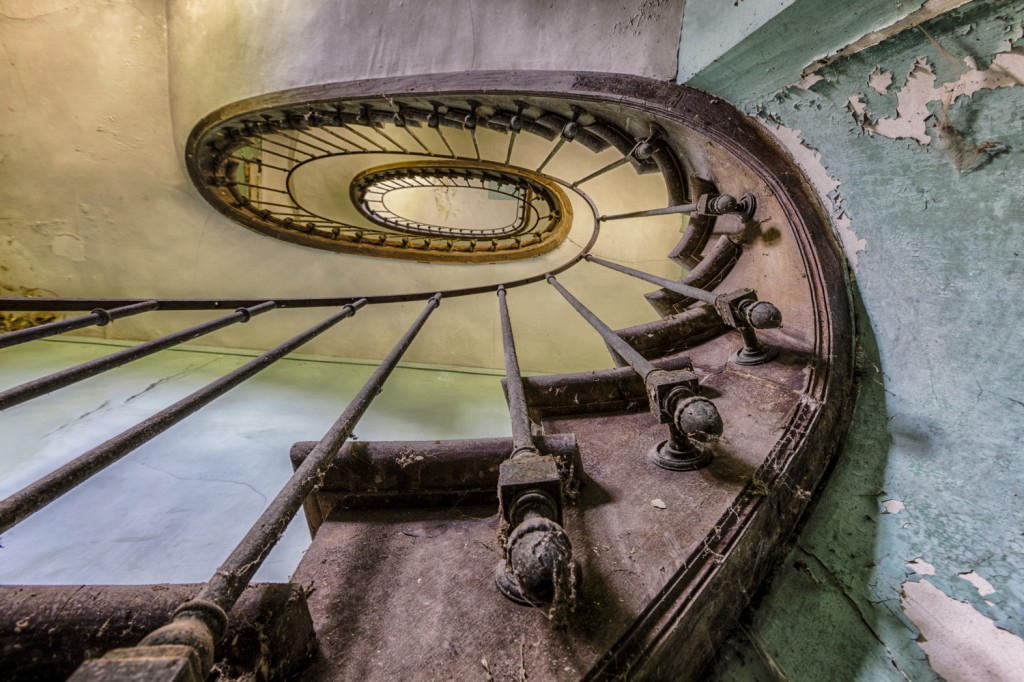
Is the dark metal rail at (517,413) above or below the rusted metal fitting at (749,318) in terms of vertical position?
below

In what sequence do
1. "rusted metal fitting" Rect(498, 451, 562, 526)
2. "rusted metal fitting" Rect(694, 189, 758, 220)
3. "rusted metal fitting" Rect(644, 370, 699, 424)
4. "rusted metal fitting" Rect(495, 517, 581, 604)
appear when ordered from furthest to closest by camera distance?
"rusted metal fitting" Rect(694, 189, 758, 220) < "rusted metal fitting" Rect(644, 370, 699, 424) < "rusted metal fitting" Rect(498, 451, 562, 526) < "rusted metal fitting" Rect(495, 517, 581, 604)

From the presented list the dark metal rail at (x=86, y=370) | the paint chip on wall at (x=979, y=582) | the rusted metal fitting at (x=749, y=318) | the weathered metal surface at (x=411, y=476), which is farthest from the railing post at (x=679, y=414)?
the dark metal rail at (x=86, y=370)

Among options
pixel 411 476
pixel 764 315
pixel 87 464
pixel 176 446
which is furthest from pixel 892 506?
pixel 176 446

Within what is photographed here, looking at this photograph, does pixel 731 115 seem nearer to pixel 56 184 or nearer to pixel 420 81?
pixel 420 81

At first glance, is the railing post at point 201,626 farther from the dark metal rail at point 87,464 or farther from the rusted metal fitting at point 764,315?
the rusted metal fitting at point 764,315

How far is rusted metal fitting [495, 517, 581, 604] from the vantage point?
1.61ft

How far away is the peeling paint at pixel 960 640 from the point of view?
0.61 metres

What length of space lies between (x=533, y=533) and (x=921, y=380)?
1.08 m

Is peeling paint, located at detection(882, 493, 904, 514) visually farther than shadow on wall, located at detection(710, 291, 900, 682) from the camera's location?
Yes

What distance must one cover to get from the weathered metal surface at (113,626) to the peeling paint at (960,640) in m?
1.05

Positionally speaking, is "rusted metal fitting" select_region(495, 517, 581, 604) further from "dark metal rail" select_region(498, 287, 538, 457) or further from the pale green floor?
the pale green floor

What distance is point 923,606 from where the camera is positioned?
70cm

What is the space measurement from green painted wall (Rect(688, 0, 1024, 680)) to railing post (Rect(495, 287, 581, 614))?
0.43 meters

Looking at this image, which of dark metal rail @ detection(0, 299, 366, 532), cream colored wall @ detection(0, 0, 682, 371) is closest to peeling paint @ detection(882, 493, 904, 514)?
dark metal rail @ detection(0, 299, 366, 532)
